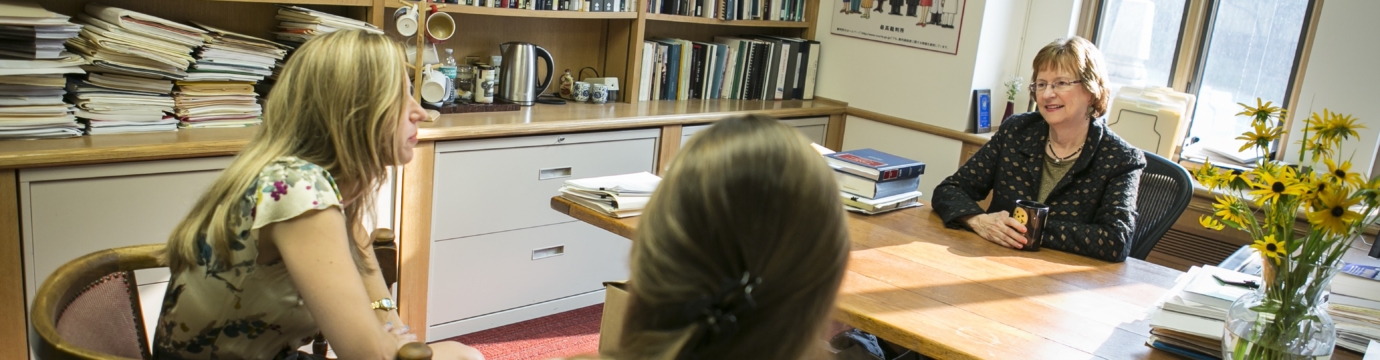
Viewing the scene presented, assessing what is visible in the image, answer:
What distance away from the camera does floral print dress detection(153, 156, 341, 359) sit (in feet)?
4.59

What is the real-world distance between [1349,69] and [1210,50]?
457 millimetres

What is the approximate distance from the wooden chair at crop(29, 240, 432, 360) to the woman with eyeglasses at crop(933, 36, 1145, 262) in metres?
1.61

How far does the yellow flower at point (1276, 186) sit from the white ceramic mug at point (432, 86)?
7.29 feet

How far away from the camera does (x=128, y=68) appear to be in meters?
2.36

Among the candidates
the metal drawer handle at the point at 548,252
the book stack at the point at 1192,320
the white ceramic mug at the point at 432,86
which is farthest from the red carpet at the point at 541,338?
the book stack at the point at 1192,320

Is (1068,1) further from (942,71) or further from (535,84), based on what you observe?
(535,84)

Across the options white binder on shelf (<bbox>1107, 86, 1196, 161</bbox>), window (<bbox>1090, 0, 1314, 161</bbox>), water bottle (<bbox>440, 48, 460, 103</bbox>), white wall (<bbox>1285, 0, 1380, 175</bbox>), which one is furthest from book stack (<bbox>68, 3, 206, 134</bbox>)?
white wall (<bbox>1285, 0, 1380, 175</bbox>)

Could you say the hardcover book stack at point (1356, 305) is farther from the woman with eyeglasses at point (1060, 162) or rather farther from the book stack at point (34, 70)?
the book stack at point (34, 70)

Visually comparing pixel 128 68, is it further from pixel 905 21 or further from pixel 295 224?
pixel 905 21

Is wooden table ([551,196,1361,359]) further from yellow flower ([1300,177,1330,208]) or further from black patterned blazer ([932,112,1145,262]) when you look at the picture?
yellow flower ([1300,177,1330,208])

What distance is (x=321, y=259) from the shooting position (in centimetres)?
139

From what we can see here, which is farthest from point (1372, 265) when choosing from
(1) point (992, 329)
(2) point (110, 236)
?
(2) point (110, 236)

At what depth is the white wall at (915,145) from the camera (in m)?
3.80

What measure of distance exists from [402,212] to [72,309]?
149cm
